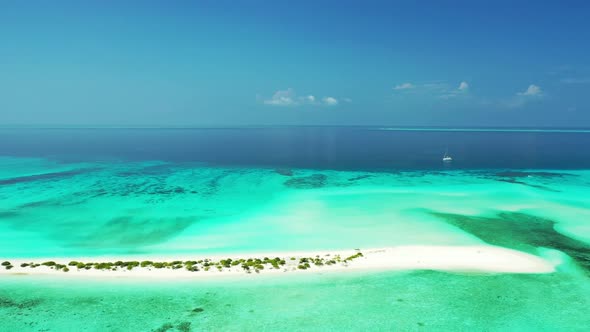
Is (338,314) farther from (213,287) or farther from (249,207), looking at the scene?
(249,207)

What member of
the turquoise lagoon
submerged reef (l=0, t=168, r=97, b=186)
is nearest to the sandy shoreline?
the turquoise lagoon

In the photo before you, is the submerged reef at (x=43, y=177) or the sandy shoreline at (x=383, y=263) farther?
the submerged reef at (x=43, y=177)

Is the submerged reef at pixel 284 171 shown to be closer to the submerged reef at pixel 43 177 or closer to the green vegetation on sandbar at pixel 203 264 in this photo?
the submerged reef at pixel 43 177

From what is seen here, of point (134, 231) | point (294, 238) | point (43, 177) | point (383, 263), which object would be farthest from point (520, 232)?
point (43, 177)

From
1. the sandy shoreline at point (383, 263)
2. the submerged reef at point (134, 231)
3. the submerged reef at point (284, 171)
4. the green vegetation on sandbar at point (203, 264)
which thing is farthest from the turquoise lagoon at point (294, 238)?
the submerged reef at point (284, 171)

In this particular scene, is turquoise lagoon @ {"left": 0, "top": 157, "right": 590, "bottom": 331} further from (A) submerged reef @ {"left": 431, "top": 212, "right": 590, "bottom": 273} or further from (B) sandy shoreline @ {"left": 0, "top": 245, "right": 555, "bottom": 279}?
(B) sandy shoreline @ {"left": 0, "top": 245, "right": 555, "bottom": 279}

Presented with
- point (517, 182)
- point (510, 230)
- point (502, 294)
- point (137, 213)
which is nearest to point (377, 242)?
point (502, 294)
